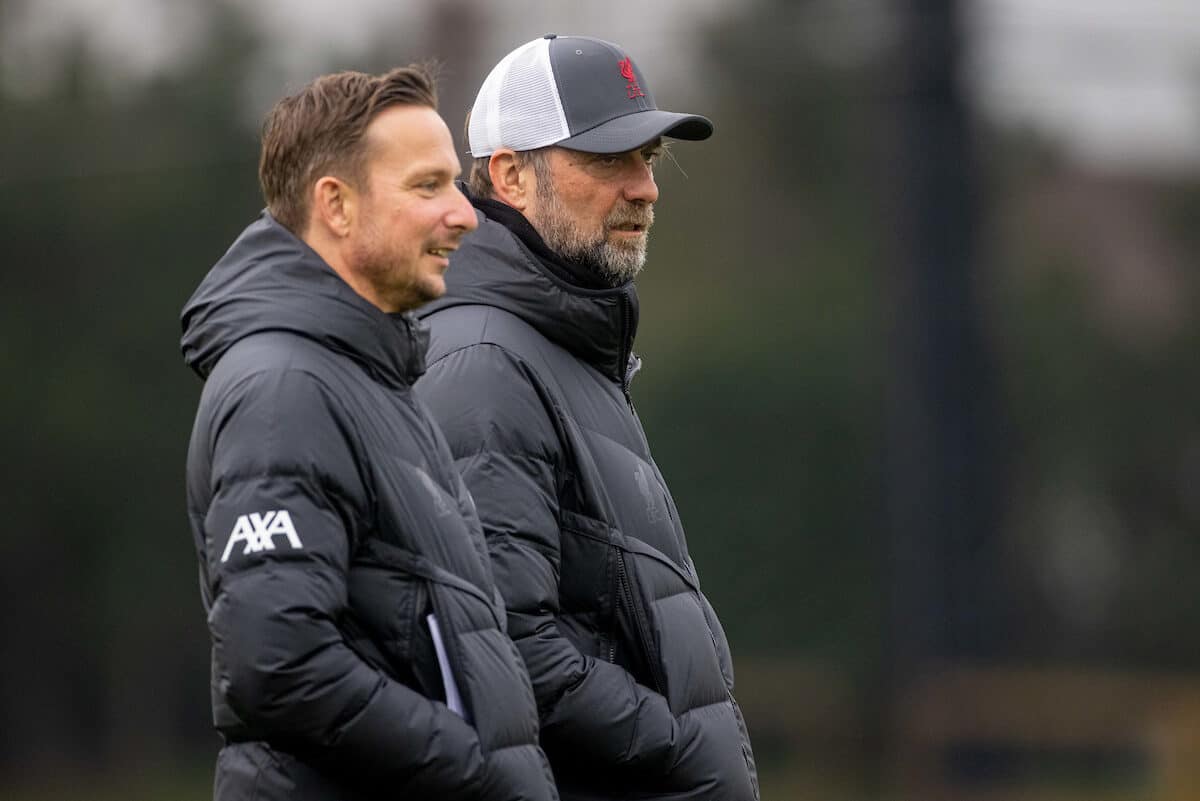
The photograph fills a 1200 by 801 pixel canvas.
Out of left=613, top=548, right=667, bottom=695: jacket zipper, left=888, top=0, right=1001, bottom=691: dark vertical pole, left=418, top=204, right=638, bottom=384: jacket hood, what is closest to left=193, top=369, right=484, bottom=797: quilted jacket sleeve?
left=613, top=548, right=667, bottom=695: jacket zipper

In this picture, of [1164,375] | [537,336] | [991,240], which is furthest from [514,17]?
[537,336]

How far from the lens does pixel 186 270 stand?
19.0 m

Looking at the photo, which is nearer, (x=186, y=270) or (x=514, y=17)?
(x=514, y=17)

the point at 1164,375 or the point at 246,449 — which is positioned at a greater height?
the point at 246,449

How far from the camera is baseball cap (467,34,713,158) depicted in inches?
132

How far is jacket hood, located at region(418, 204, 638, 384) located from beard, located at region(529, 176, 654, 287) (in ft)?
0.13

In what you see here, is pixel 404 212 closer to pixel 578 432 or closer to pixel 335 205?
pixel 335 205

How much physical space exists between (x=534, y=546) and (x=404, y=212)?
59 cm

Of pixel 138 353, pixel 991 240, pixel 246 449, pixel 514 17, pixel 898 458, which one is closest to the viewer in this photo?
pixel 246 449

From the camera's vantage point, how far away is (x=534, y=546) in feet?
9.82

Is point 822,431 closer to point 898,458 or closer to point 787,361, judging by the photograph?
point 787,361

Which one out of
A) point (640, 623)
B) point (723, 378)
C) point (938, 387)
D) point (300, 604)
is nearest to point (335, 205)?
point (300, 604)

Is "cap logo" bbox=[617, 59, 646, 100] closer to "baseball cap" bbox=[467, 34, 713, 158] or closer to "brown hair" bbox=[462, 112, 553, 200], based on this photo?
"baseball cap" bbox=[467, 34, 713, 158]

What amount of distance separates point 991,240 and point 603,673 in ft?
33.3
